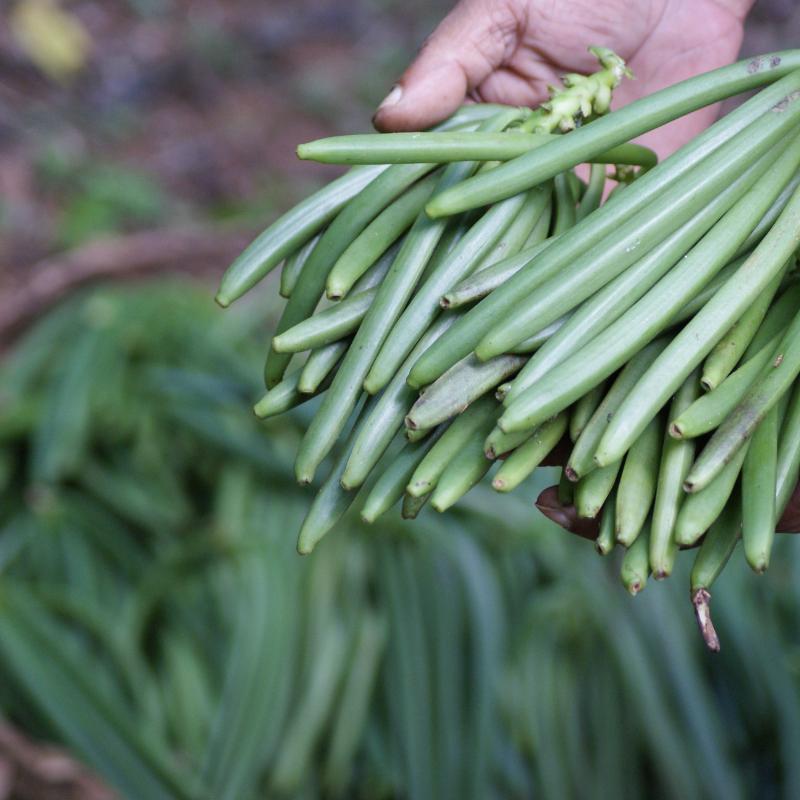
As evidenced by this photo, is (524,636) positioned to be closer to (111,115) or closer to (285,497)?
(285,497)

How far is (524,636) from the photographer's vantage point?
1.55 meters

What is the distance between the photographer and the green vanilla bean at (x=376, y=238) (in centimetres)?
69

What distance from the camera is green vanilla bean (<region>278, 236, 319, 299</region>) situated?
2.53 feet

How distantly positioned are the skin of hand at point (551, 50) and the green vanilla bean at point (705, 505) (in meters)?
0.16

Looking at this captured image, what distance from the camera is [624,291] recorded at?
637 millimetres

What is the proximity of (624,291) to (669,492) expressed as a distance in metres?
0.13

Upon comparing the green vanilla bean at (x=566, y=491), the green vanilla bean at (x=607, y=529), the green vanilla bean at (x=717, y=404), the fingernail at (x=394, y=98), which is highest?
the fingernail at (x=394, y=98)

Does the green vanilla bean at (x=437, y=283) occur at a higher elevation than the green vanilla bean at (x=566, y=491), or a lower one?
higher

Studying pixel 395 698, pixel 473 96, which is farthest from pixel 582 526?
pixel 395 698

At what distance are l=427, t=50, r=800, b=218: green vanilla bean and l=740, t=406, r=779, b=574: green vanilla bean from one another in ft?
0.58

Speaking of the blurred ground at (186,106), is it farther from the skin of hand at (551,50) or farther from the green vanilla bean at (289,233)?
the green vanilla bean at (289,233)

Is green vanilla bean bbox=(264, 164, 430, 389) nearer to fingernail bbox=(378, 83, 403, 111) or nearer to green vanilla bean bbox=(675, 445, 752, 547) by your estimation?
fingernail bbox=(378, 83, 403, 111)

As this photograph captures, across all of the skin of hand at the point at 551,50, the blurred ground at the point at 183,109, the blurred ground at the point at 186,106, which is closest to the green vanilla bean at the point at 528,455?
the skin of hand at the point at 551,50

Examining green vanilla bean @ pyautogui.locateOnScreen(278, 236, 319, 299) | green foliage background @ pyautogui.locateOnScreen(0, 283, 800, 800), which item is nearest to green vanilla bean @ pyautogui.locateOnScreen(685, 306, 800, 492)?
green vanilla bean @ pyautogui.locateOnScreen(278, 236, 319, 299)
